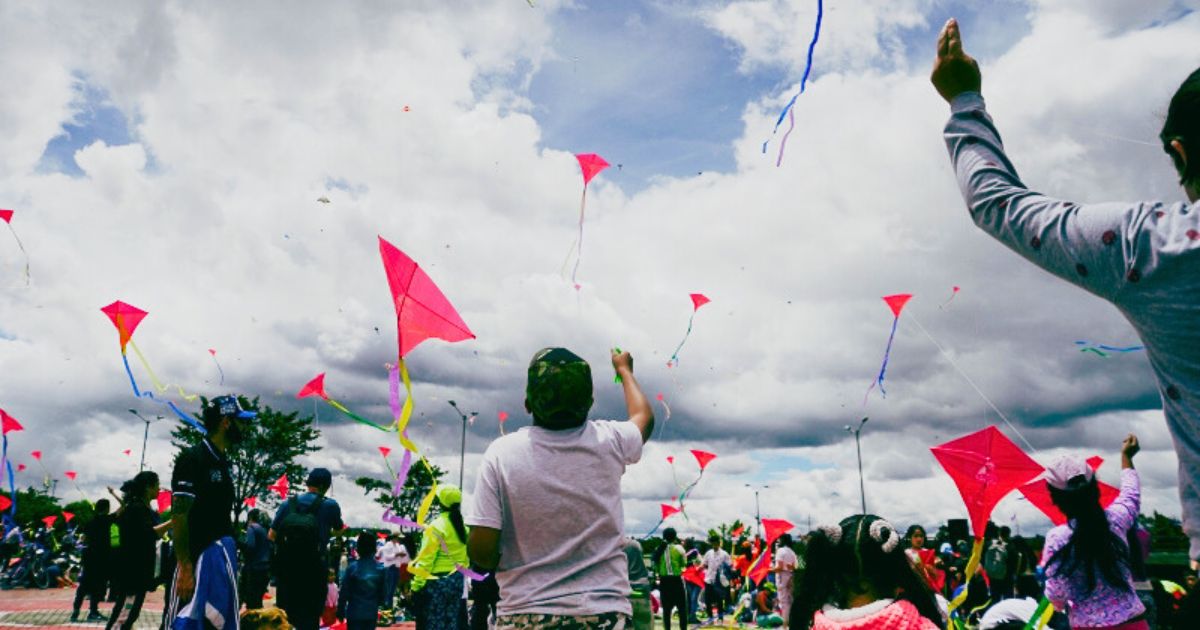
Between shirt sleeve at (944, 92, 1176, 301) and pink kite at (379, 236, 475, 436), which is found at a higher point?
pink kite at (379, 236, 475, 436)

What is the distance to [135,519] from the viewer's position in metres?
8.25

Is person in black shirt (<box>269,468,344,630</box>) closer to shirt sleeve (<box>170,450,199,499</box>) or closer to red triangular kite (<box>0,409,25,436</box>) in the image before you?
shirt sleeve (<box>170,450,199,499</box>)

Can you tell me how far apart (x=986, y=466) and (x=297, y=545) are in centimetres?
515

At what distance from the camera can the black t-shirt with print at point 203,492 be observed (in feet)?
13.9

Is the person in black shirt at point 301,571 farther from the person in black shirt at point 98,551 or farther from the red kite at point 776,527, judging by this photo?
the red kite at point 776,527

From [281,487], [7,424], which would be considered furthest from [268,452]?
[7,424]

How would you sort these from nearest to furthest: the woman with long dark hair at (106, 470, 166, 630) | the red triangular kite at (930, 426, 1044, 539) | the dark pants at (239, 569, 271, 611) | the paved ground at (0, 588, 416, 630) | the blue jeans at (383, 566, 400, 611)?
the red triangular kite at (930, 426, 1044, 539) → the blue jeans at (383, 566, 400, 611) → the dark pants at (239, 569, 271, 611) → the woman with long dark hair at (106, 470, 166, 630) → the paved ground at (0, 588, 416, 630)

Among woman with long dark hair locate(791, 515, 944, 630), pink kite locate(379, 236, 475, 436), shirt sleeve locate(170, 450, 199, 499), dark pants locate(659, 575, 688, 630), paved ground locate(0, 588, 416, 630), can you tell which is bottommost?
paved ground locate(0, 588, 416, 630)

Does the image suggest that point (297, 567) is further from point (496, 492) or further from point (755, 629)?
point (755, 629)

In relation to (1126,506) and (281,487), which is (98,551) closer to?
(1126,506)

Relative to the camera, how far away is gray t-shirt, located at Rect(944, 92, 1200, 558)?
115 centimetres

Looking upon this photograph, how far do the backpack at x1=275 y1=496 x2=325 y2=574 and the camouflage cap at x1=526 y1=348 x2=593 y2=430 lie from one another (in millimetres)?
4343

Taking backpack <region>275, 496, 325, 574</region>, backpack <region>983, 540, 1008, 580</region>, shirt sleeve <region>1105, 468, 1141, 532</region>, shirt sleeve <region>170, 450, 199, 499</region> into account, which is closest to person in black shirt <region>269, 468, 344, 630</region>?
backpack <region>275, 496, 325, 574</region>

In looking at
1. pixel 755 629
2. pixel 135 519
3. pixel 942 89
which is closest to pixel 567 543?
pixel 942 89
